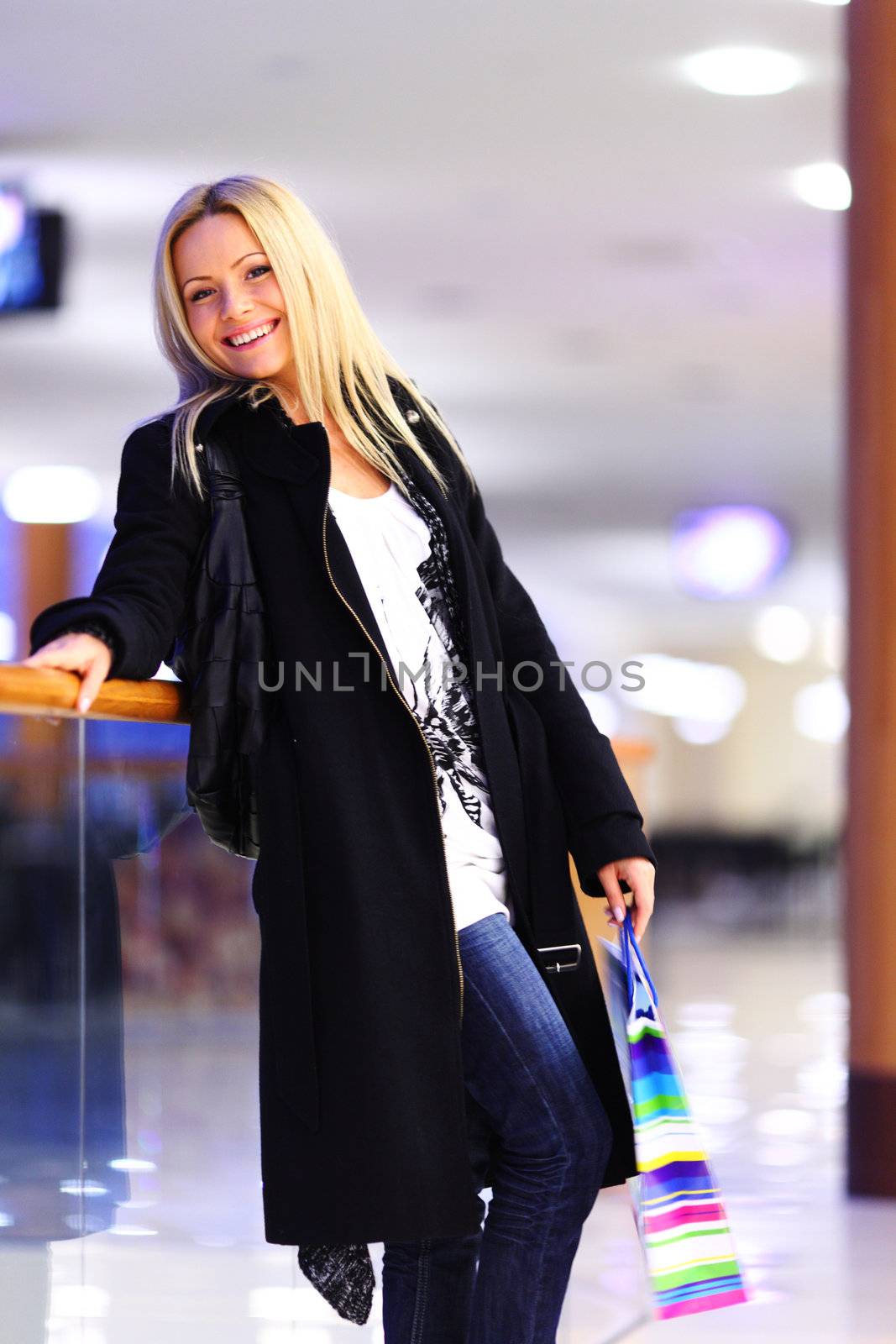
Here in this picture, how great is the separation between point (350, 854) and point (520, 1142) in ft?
1.17

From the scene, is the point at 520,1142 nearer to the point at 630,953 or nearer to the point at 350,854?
the point at 630,953

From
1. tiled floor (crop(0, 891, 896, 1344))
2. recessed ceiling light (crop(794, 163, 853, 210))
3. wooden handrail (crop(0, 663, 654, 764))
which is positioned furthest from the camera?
recessed ceiling light (crop(794, 163, 853, 210))

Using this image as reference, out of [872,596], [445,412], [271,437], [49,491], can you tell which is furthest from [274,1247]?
[49,491]

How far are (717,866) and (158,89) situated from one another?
52.0 feet

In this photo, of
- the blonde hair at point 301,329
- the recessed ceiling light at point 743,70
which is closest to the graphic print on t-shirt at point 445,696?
the blonde hair at point 301,329

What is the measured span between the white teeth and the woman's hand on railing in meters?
0.43

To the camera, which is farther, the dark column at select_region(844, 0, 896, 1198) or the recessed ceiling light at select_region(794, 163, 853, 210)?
the recessed ceiling light at select_region(794, 163, 853, 210)

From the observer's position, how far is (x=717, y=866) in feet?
65.4

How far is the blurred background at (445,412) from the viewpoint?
185 cm

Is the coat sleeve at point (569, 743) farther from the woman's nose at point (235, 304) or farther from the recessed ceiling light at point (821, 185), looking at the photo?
the recessed ceiling light at point (821, 185)

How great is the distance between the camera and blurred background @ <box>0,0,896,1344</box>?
185cm

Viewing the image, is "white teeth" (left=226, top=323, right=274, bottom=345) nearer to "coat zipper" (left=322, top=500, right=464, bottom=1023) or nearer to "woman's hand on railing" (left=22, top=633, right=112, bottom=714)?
"coat zipper" (left=322, top=500, right=464, bottom=1023)

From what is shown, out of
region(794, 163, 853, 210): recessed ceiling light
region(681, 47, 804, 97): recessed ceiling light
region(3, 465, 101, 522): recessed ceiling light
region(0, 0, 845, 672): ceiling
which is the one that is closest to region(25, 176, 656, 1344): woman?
region(0, 0, 845, 672): ceiling

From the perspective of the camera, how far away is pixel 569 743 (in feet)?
6.01
